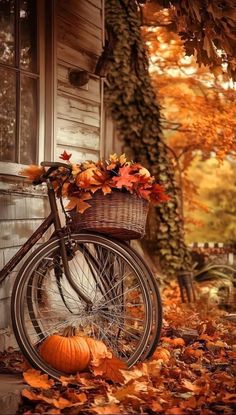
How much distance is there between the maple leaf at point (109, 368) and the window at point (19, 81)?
5.03 feet

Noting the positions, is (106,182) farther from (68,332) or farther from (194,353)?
(194,353)

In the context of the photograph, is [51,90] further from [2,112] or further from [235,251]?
[235,251]

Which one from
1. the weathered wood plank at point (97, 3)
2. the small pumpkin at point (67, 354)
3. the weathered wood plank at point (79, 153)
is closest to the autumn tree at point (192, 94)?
the weathered wood plank at point (97, 3)

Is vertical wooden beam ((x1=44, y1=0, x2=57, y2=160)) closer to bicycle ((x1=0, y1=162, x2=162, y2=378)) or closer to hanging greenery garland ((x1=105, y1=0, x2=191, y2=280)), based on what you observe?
bicycle ((x1=0, y1=162, x2=162, y2=378))

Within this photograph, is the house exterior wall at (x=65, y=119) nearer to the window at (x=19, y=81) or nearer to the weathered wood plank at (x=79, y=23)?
the weathered wood plank at (x=79, y=23)

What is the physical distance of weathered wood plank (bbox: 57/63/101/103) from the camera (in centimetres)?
487

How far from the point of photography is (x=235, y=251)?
10.3 metres

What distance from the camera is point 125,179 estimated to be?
350 cm

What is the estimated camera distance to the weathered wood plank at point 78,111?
16.0ft

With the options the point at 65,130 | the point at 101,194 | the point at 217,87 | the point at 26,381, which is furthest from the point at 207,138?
the point at 26,381

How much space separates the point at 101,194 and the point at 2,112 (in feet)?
3.63

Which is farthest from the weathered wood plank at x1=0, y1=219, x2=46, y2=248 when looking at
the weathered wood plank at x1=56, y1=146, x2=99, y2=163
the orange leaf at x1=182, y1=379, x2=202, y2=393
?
the orange leaf at x1=182, y1=379, x2=202, y2=393

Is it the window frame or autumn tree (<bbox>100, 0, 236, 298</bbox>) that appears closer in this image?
the window frame

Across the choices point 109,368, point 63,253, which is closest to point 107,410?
point 109,368
